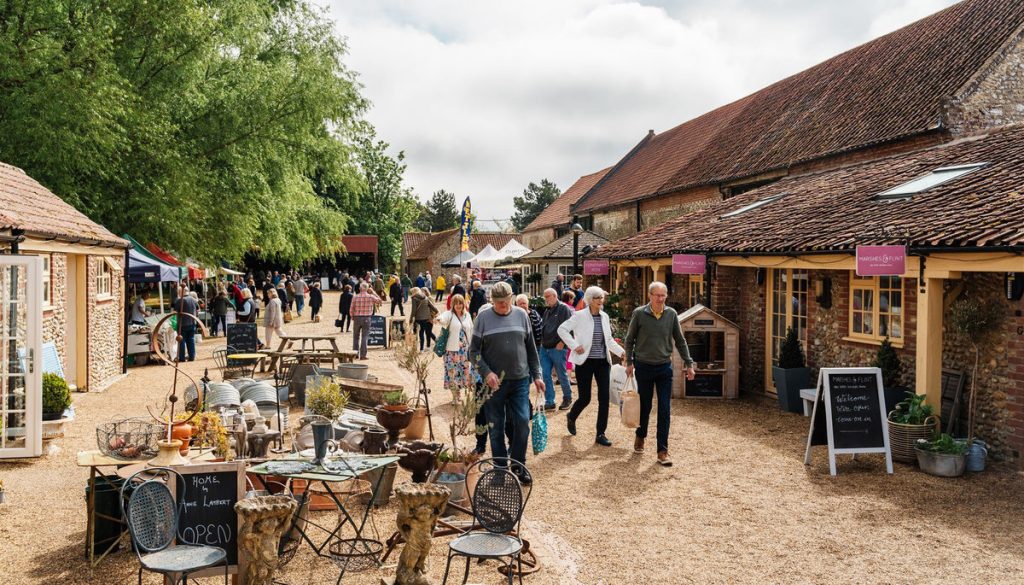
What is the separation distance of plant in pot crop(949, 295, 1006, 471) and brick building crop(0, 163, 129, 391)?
10.5 metres

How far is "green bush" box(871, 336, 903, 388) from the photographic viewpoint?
10125mm

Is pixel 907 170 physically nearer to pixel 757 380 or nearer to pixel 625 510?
pixel 757 380

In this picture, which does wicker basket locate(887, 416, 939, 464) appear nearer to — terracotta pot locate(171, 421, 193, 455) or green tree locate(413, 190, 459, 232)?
terracotta pot locate(171, 421, 193, 455)

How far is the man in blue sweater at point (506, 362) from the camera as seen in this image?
719 cm

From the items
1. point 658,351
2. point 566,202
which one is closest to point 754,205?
point 658,351

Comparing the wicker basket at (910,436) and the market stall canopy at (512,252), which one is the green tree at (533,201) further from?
the wicker basket at (910,436)

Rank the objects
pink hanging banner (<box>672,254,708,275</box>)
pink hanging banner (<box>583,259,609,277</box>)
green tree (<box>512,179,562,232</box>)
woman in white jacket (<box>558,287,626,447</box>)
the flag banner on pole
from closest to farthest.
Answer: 1. woman in white jacket (<box>558,287,626,447</box>)
2. pink hanging banner (<box>672,254,708,275</box>)
3. pink hanging banner (<box>583,259,609,277</box>)
4. the flag banner on pole
5. green tree (<box>512,179,562,232</box>)

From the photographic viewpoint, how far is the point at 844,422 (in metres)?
8.53

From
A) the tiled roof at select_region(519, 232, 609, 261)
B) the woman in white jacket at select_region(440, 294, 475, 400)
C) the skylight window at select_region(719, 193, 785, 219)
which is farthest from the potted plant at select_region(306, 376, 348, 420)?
the tiled roof at select_region(519, 232, 609, 261)

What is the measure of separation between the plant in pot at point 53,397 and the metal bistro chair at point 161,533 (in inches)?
223

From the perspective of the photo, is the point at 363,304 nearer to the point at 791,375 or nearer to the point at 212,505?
the point at 791,375

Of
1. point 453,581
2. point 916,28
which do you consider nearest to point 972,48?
point 916,28

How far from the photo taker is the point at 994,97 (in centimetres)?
1609

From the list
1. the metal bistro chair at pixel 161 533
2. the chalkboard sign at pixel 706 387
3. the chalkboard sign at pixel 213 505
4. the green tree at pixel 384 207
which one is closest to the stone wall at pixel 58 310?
the chalkboard sign at pixel 213 505
